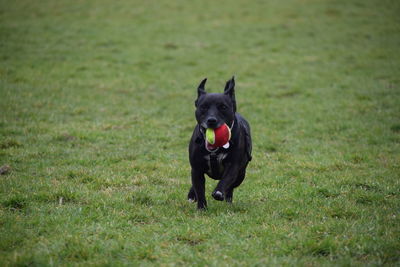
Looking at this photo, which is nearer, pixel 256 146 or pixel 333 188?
pixel 333 188

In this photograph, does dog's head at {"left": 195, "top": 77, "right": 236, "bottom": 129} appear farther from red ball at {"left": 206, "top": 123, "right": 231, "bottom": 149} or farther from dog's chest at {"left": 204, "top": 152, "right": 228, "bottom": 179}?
dog's chest at {"left": 204, "top": 152, "right": 228, "bottom": 179}

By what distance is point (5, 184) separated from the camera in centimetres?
820

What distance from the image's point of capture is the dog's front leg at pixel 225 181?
670 cm

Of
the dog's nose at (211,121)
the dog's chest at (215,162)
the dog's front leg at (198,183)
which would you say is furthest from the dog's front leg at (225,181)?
the dog's nose at (211,121)

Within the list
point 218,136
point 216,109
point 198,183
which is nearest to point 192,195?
point 198,183

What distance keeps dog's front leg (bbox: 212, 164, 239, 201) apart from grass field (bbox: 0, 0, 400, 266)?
38cm

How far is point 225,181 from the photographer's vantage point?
692 cm

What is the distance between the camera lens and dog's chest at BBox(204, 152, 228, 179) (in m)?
6.97

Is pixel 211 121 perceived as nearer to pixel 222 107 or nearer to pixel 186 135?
pixel 222 107

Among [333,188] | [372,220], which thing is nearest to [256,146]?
[333,188]

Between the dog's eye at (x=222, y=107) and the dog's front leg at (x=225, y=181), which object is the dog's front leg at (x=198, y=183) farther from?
the dog's eye at (x=222, y=107)

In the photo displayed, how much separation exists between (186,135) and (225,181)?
586 cm

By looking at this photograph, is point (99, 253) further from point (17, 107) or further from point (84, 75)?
point (84, 75)

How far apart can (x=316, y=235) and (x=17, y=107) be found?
1112cm
